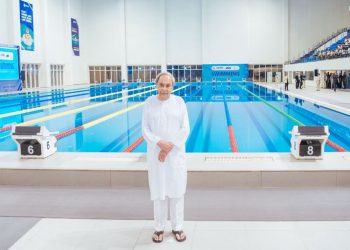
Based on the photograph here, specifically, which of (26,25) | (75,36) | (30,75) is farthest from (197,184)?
(75,36)

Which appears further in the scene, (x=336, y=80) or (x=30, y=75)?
(x=30, y=75)

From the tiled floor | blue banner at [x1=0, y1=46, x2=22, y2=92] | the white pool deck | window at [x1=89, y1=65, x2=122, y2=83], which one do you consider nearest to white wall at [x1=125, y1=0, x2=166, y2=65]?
window at [x1=89, y1=65, x2=122, y2=83]

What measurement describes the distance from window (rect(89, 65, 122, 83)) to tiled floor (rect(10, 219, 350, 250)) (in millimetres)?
35997

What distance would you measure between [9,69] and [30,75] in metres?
5.79

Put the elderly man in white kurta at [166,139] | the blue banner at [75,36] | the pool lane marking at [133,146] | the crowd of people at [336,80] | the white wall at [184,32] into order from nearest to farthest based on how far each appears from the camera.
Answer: the elderly man in white kurta at [166,139], the pool lane marking at [133,146], the crowd of people at [336,80], the blue banner at [75,36], the white wall at [184,32]

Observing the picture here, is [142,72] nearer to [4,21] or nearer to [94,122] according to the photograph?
[4,21]

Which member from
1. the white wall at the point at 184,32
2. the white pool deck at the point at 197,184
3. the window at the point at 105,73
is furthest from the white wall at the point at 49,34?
the white pool deck at the point at 197,184

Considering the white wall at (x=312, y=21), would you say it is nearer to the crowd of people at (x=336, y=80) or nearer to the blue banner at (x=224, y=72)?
the blue banner at (x=224, y=72)

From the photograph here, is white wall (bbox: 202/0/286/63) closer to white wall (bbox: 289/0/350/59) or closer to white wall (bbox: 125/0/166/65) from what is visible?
white wall (bbox: 289/0/350/59)

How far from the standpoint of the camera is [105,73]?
1542 inches

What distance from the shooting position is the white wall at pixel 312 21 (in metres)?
36.0

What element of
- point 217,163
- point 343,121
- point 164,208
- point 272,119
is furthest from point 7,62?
point 164,208

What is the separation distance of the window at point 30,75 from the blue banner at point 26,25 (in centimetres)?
126

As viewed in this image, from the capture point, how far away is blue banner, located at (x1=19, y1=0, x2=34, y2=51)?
85.6 ft
